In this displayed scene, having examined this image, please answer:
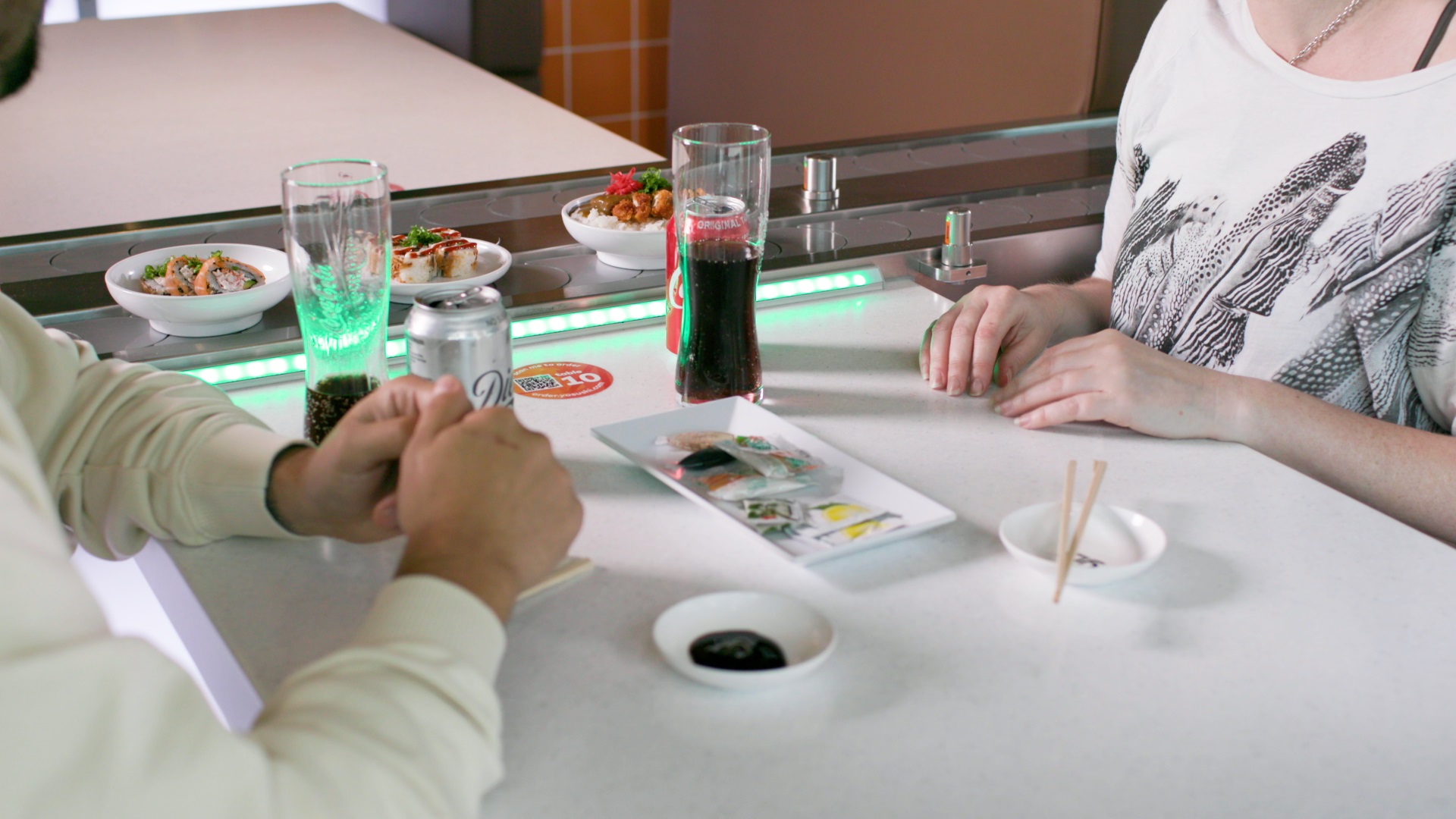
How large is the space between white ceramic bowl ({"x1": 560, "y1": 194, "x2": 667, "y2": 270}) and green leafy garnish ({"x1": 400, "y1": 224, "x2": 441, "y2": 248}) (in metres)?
0.18

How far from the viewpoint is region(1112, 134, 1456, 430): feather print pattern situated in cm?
125

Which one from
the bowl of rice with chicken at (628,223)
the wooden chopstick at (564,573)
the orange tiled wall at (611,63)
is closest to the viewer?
the wooden chopstick at (564,573)

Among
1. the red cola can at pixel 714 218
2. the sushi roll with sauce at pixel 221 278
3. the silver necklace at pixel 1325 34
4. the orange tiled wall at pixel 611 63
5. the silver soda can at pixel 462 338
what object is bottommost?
the orange tiled wall at pixel 611 63

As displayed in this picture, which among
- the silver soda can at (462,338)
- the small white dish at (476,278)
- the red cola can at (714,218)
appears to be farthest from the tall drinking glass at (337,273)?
the red cola can at (714,218)

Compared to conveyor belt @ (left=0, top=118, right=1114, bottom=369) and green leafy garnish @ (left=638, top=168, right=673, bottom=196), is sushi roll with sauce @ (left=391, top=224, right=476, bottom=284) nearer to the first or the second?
conveyor belt @ (left=0, top=118, right=1114, bottom=369)

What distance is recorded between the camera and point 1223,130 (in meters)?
1.41

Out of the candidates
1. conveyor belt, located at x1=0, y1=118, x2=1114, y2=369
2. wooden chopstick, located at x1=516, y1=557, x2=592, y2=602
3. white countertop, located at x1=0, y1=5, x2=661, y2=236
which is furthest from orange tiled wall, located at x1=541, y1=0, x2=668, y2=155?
wooden chopstick, located at x1=516, y1=557, x2=592, y2=602

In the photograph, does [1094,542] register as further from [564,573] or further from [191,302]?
[191,302]

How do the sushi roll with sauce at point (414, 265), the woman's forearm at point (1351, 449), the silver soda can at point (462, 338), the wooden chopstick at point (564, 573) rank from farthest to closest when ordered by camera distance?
the sushi roll with sauce at point (414, 265)
the woman's forearm at point (1351, 449)
the silver soda can at point (462, 338)
the wooden chopstick at point (564, 573)

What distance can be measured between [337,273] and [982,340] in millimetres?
632

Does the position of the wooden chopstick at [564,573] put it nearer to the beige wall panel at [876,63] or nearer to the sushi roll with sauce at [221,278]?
the sushi roll with sauce at [221,278]

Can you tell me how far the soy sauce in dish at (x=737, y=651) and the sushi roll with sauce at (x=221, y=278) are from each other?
28.3 inches

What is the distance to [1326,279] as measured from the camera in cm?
132

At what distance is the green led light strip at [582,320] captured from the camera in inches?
50.1
